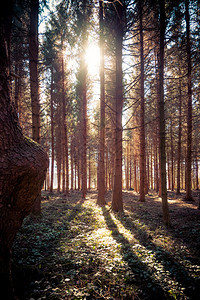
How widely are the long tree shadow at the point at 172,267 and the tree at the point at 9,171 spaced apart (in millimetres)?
2867

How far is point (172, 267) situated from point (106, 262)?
4.74ft

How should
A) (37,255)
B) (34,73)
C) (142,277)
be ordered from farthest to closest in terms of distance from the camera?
(34,73) → (37,255) → (142,277)

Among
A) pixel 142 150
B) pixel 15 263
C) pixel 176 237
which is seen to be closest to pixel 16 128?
pixel 15 263

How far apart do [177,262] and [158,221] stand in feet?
11.3

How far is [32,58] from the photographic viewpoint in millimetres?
6695

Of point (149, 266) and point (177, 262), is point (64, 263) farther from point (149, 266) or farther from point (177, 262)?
point (177, 262)

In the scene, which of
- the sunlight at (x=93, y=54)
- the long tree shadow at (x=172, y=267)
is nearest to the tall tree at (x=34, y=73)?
the sunlight at (x=93, y=54)

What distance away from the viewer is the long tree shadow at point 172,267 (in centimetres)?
259

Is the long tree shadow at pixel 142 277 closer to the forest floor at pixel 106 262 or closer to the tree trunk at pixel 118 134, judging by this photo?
the forest floor at pixel 106 262

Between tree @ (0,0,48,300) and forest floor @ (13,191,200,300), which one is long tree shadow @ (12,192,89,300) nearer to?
forest floor @ (13,191,200,300)

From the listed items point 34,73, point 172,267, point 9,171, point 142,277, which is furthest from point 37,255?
point 34,73

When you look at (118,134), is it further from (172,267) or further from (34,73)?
(172,267)

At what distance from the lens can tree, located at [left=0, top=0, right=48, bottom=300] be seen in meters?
2.06

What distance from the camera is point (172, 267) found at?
3.21m
